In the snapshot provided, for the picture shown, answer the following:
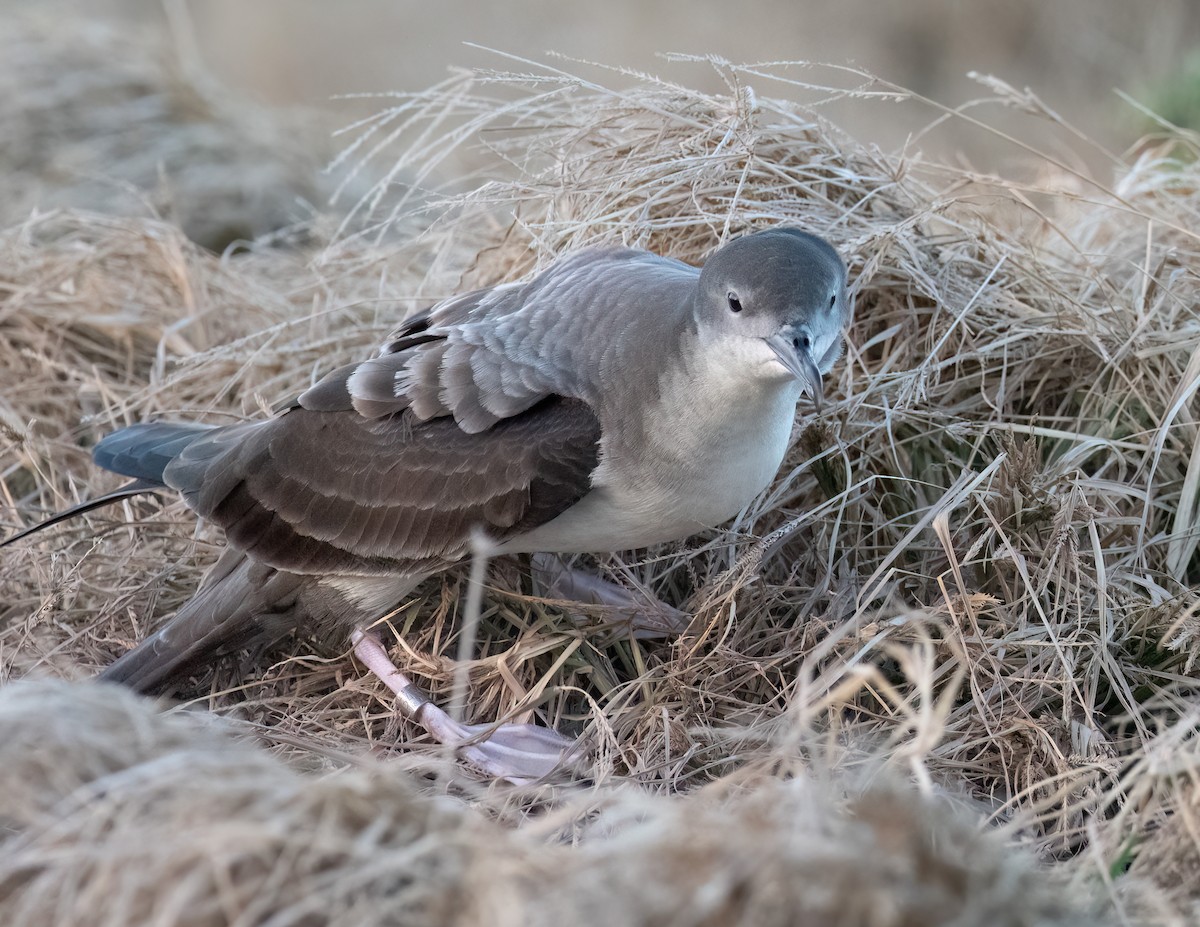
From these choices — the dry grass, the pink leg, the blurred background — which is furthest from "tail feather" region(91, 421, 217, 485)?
the blurred background

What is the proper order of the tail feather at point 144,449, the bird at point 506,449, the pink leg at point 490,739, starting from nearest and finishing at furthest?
the bird at point 506,449 < the pink leg at point 490,739 < the tail feather at point 144,449

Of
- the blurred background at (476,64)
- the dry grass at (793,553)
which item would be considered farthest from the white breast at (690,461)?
the blurred background at (476,64)

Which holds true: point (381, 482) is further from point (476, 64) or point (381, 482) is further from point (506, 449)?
point (476, 64)

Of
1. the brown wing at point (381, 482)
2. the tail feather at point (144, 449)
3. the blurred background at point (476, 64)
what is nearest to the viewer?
the brown wing at point (381, 482)

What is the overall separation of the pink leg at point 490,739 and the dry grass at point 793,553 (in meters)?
0.08

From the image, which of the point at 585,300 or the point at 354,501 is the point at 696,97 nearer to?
the point at 585,300

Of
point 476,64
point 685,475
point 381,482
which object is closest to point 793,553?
point 685,475

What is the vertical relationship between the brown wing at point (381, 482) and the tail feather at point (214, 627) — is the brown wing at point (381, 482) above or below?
above

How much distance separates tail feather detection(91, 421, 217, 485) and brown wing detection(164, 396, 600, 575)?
94 mm

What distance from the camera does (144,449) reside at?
387 cm

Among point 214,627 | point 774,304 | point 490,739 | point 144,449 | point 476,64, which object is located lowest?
point 490,739

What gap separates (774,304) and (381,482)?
1.27m

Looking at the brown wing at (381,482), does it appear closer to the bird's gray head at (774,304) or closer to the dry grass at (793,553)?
the dry grass at (793,553)

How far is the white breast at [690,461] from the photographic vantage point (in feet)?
10.3
